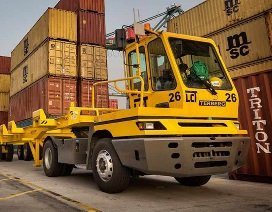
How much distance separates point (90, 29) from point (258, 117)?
14732 mm

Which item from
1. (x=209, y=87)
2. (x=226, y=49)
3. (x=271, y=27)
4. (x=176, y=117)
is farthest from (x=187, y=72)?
(x=226, y=49)

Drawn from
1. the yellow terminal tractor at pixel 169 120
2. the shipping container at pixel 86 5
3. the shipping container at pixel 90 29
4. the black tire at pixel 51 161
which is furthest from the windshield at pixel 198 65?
the shipping container at pixel 86 5

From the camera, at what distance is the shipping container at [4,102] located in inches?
1111

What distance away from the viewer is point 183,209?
16.8 feet

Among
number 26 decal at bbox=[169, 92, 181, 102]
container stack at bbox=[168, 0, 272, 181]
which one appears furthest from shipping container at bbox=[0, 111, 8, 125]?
number 26 decal at bbox=[169, 92, 181, 102]

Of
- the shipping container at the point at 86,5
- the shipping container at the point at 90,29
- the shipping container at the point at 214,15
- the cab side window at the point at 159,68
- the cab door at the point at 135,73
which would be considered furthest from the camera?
the shipping container at the point at 86,5

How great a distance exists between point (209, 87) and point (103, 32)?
1624cm

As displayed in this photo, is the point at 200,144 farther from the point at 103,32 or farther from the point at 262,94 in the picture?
the point at 103,32

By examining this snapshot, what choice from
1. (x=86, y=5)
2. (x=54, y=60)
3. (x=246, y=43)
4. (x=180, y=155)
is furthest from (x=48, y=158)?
(x=86, y=5)

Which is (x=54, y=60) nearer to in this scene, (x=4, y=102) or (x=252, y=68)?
(x=252, y=68)

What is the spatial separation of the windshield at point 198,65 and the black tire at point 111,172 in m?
1.89

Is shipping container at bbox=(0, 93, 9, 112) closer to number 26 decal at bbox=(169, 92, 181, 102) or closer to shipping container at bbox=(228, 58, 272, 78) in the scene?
shipping container at bbox=(228, 58, 272, 78)

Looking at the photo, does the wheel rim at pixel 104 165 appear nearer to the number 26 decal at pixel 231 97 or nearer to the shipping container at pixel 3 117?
the number 26 decal at pixel 231 97

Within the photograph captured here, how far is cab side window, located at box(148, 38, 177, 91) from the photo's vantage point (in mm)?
6086
